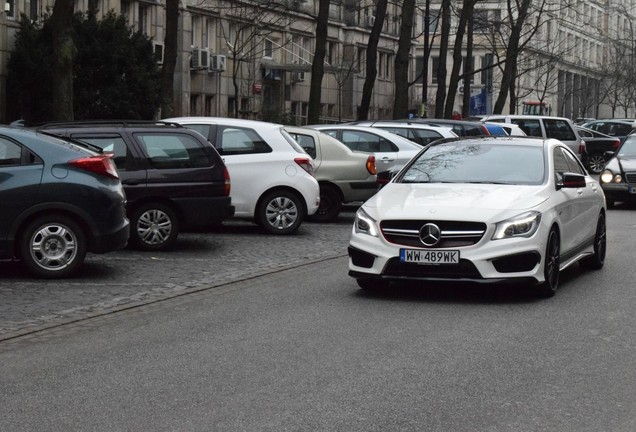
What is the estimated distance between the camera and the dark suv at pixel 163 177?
15.9 metres

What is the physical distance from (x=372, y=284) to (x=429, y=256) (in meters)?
1.09

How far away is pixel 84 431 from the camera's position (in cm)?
652

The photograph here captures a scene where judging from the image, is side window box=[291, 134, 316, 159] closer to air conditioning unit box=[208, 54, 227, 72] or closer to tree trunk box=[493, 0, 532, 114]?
air conditioning unit box=[208, 54, 227, 72]

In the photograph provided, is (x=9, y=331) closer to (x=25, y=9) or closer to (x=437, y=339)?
(x=437, y=339)

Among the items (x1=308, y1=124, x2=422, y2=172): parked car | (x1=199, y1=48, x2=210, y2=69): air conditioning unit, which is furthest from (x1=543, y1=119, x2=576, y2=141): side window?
(x1=308, y1=124, x2=422, y2=172): parked car

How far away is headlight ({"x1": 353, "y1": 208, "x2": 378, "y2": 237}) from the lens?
11.7 meters

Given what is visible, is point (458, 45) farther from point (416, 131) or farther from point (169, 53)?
point (169, 53)

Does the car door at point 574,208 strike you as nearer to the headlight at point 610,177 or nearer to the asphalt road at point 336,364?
the asphalt road at point 336,364

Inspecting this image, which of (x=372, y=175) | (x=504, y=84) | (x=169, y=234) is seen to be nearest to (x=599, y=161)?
(x=504, y=84)

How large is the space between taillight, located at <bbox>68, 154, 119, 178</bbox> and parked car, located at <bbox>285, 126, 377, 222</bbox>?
25.6ft

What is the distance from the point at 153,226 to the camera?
16000 mm

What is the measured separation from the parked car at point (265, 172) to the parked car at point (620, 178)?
908 centimetres

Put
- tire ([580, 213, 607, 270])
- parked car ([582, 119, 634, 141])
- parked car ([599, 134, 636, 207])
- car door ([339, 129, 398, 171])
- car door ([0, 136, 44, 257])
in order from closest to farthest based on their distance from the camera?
car door ([0, 136, 44, 257]), tire ([580, 213, 607, 270]), car door ([339, 129, 398, 171]), parked car ([599, 134, 636, 207]), parked car ([582, 119, 634, 141])

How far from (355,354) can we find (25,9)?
110ft
